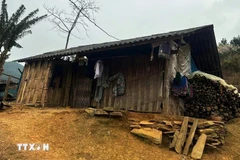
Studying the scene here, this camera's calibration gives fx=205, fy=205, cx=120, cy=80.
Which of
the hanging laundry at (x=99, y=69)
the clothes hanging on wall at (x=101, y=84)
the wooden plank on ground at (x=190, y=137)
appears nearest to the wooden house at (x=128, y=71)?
the clothes hanging on wall at (x=101, y=84)

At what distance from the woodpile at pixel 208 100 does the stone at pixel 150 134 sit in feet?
10.7

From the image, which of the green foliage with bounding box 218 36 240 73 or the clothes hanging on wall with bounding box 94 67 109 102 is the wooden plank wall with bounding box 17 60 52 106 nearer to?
the clothes hanging on wall with bounding box 94 67 109 102

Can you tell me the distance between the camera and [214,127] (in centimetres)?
600

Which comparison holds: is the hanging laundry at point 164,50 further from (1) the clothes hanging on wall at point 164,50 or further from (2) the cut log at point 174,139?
(2) the cut log at point 174,139

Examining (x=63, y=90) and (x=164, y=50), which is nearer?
(x=164, y=50)

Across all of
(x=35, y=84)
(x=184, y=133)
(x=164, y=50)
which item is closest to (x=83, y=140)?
(x=184, y=133)

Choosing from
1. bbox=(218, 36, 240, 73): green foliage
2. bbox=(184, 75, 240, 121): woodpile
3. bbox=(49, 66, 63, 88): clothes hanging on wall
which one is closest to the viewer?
bbox=(184, 75, 240, 121): woodpile

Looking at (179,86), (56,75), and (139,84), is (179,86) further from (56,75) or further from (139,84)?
(56,75)

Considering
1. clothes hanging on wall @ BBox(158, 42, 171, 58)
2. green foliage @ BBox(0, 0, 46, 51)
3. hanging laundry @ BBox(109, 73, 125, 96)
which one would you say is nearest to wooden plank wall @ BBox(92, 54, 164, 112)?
hanging laundry @ BBox(109, 73, 125, 96)

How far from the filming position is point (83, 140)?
17.5 ft

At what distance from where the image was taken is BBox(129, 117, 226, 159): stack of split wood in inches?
A: 211

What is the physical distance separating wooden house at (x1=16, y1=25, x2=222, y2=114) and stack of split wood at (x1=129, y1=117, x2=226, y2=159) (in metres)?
1.29

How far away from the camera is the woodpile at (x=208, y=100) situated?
8.23 metres

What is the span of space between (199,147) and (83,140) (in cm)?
298
